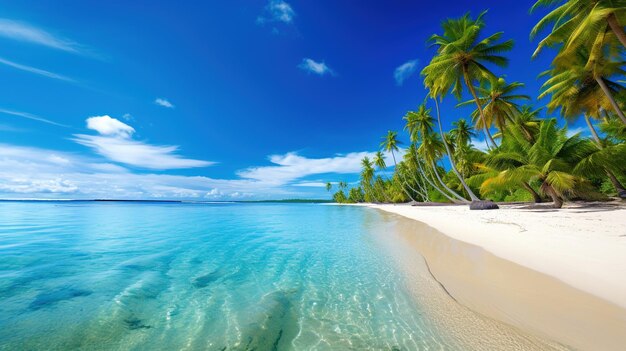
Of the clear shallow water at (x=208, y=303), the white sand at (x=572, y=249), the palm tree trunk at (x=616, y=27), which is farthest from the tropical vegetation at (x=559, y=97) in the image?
the clear shallow water at (x=208, y=303)

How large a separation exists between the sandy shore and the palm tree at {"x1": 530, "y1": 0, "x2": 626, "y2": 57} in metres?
8.17

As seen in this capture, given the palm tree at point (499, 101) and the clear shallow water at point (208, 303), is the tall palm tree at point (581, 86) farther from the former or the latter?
the clear shallow water at point (208, 303)

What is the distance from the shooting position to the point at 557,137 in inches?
634

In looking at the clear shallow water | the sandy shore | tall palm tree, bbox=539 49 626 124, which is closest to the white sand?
the sandy shore

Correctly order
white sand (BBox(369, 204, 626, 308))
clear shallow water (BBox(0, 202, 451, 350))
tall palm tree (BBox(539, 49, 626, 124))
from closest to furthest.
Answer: clear shallow water (BBox(0, 202, 451, 350))
white sand (BBox(369, 204, 626, 308))
tall palm tree (BBox(539, 49, 626, 124))

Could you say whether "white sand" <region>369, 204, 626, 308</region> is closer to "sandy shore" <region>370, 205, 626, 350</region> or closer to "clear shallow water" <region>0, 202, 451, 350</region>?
"sandy shore" <region>370, 205, 626, 350</region>

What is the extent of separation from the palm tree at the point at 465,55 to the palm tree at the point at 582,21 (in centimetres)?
538

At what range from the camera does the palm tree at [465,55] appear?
18.4 m

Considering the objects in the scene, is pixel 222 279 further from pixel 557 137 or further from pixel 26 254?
pixel 557 137

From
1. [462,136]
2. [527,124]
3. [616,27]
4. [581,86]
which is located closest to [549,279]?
[616,27]

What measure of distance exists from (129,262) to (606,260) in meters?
11.3

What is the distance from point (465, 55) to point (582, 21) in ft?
26.8

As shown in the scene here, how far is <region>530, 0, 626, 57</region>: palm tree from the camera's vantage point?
9780 millimetres

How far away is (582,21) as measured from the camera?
1102 centimetres
